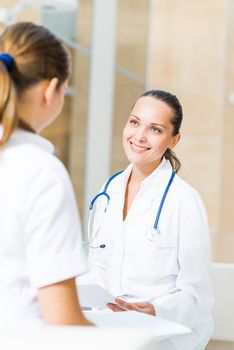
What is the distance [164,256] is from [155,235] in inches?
2.2

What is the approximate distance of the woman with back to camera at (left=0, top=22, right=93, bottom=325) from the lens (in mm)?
1187

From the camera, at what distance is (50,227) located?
1.19 m

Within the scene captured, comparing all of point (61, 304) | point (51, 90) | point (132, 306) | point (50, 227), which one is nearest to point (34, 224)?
point (50, 227)

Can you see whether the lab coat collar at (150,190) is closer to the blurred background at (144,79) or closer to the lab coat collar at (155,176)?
the lab coat collar at (155,176)

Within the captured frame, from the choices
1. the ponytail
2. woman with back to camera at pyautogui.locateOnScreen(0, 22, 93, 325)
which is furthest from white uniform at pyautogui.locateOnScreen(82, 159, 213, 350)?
the ponytail

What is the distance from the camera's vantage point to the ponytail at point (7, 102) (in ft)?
3.99

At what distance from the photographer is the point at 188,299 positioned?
1848 millimetres

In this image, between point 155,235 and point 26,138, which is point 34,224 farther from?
point 155,235

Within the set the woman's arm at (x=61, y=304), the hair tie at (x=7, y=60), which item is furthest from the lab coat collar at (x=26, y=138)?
the woman's arm at (x=61, y=304)

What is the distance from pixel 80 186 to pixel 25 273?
3.30 metres

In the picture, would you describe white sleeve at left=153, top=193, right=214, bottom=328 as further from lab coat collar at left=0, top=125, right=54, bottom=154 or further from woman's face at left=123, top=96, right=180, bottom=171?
lab coat collar at left=0, top=125, right=54, bottom=154

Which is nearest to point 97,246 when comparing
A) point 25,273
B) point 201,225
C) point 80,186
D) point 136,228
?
point 136,228

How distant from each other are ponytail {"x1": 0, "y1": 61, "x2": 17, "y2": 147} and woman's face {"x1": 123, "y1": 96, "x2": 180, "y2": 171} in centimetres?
80

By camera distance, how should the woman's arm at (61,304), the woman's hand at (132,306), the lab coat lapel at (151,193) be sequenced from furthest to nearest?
the lab coat lapel at (151,193) → the woman's hand at (132,306) → the woman's arm at (61,304)
